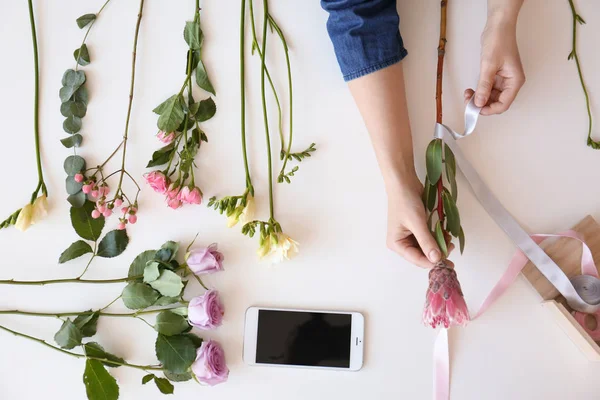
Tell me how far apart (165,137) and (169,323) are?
31 centimetres

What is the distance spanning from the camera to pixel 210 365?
30.7 inches

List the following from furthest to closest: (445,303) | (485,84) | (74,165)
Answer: (74,165)
(485,84)
(445,303)

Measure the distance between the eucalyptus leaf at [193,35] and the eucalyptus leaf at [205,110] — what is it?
0.09 meters

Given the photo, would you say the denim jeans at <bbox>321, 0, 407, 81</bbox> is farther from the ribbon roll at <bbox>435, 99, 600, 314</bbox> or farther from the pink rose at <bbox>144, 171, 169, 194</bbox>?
the pink rose at <bbox>144, 171, 169, 194</bbox>

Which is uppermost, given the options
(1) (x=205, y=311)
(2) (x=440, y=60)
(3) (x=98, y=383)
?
(2) (x=440, y=60)

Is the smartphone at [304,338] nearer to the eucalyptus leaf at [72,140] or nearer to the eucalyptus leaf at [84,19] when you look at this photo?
the eucalyptus leaf at [72,140]

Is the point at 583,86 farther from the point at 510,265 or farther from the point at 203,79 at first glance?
the point at 203,79

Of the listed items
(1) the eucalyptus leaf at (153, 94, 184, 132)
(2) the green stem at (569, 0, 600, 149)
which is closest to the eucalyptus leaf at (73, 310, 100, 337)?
(1) the eucalyptus leaf at (153, 94, 184, 132)

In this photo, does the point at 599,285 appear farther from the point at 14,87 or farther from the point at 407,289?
the point at 14,87

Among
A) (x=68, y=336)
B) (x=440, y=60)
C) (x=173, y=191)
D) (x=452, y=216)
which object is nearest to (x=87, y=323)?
(x=68, y=336)

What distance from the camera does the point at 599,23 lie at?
0.82m

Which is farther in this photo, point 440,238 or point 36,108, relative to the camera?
point 36,108

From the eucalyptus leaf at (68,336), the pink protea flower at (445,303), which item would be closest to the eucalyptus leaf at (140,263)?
the eucalyptus leaf at (68,336)

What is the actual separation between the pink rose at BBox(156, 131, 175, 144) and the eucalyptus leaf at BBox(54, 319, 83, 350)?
34 cm
